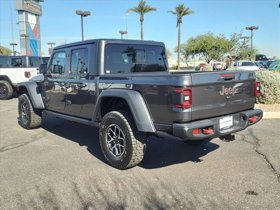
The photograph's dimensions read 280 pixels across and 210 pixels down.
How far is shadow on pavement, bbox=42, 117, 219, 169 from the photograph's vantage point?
203 inches

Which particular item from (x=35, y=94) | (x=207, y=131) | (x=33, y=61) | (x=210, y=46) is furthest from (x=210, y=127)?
(x=210, y=46)

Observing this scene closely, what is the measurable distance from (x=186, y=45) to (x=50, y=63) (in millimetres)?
57799

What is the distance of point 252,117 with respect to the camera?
4.86m

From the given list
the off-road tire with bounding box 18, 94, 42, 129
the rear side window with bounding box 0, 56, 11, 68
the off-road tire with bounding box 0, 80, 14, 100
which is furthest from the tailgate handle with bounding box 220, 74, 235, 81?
the rear side window with bounding box 0, 56, 11, 68

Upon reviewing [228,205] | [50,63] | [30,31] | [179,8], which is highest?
[179,8]

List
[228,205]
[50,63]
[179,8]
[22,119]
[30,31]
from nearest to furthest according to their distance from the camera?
1. [228,205]
2. [50,63]
3. [22,119]
4. [30,31]
5. [179,8]

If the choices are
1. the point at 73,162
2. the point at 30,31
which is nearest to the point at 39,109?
the point at 73,162

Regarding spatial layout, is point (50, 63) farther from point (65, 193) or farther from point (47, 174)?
point (65, 193)

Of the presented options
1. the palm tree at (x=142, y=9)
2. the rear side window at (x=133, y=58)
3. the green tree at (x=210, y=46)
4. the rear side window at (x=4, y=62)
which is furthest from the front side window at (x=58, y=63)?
the green tree at (x=210, y=46)

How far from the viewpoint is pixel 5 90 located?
13.4 m

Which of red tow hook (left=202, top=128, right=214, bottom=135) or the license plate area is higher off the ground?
the license plate area

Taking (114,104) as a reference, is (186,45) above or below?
above

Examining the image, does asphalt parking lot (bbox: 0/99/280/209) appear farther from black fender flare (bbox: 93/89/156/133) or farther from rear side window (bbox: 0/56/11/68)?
rear side window (bbox: 0/56/11/68)

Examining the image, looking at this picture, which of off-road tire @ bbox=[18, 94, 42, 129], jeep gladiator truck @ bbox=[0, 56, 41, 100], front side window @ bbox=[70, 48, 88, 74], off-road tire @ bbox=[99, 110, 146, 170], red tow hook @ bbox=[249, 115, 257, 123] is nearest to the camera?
off-road tire @ bbox=[99, 110, 146, 170]
